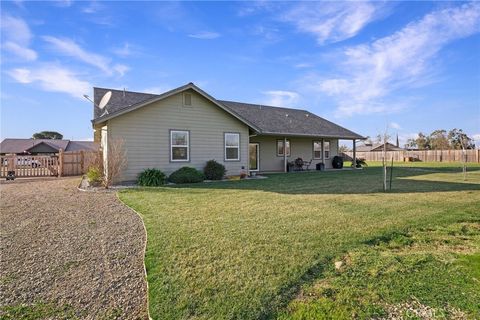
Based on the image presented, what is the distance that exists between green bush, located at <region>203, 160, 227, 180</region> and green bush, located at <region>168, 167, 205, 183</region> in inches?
31.4

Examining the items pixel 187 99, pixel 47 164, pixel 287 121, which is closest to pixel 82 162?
pixel 47 164

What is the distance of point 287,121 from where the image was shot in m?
21.5

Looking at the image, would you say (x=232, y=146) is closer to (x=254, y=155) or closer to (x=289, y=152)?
(x=254, y=155)

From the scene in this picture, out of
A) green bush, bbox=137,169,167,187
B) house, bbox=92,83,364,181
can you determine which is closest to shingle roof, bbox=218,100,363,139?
house, bbox=92,83,364,181

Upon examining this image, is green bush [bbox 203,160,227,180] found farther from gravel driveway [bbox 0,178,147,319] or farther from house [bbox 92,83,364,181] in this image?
gravel driveway [bbox 0,178,147,319]

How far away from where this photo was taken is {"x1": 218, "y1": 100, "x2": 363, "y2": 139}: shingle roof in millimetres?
19342

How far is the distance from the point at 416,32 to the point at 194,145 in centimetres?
1113

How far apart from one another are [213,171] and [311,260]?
10352 mm

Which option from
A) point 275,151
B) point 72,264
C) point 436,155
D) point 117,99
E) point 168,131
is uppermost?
point 117,99

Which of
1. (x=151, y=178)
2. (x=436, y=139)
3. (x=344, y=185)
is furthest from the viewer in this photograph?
(x=436, y=139)

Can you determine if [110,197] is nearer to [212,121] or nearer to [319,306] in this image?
[212,121]

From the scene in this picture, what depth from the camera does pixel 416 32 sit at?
1225cm

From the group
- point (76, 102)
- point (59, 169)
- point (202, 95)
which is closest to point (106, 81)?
point (76, 102)

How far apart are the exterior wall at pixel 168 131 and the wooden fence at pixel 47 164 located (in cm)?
405
